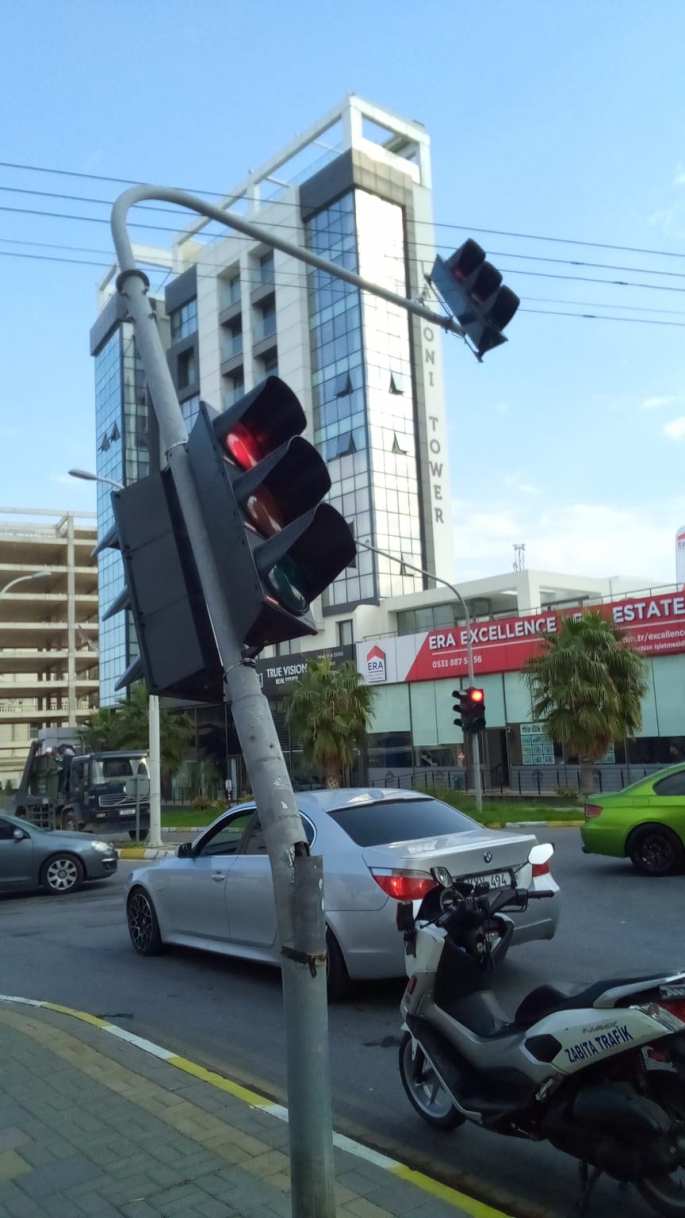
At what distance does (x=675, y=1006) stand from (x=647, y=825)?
30.6ft

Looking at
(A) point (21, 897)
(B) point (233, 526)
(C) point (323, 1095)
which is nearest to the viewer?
(C) point (323, 1095)

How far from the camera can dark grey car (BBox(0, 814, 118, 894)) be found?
14.4 meters

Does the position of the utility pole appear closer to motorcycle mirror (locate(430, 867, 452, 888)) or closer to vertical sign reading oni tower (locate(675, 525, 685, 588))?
motorcycle mirror (locate(430, 867, 452, 888))

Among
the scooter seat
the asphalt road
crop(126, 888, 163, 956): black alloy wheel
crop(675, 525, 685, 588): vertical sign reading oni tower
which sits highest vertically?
crop(675, 525, 685, 588): vertical sign reading oni tower

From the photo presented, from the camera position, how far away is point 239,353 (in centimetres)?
6053

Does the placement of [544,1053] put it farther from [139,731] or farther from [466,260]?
[139,731]

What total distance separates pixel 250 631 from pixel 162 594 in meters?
0.57

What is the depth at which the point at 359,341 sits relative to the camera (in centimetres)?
5294

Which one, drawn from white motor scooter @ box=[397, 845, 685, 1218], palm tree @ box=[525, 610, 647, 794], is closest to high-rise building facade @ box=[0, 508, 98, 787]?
palm tree @ box=[525, 610, 647, 794]

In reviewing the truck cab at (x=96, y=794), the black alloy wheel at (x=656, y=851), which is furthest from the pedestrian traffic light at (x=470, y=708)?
the black alloy wheel at (x=656, y=851)

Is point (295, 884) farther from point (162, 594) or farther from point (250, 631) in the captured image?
point (162, 594)

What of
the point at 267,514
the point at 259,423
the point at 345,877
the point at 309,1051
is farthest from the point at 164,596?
the point at 345,877

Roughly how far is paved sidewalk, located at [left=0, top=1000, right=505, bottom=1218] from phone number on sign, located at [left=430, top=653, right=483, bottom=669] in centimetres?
3237

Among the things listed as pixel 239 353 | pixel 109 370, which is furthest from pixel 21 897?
pixel 109 370
